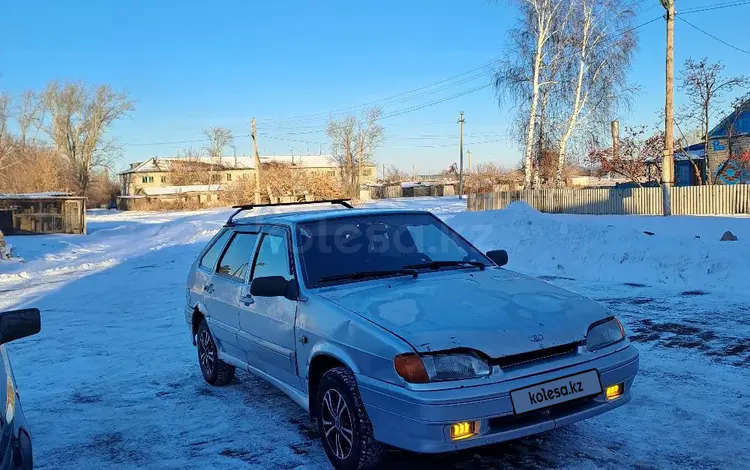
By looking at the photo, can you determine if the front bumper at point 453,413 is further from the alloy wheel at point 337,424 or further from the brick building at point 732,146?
the brick building at point 732,146

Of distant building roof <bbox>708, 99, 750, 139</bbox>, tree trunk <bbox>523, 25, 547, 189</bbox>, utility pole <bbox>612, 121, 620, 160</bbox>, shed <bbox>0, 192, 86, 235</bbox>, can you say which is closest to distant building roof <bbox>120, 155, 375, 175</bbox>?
shed <bbox>0, 192, 86, 235</bbox>

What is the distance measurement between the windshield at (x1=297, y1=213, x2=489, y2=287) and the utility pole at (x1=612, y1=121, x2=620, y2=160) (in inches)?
1280

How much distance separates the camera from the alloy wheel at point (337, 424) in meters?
3.48

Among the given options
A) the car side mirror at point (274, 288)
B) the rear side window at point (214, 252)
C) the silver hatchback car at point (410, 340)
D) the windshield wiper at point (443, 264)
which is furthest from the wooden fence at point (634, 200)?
the car side mirror at point (274, 288)

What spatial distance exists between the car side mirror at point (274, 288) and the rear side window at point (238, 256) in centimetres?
94

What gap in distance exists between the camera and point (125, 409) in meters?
5.08

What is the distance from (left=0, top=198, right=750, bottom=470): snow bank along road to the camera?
151 inches

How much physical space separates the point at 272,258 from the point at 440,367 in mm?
1911

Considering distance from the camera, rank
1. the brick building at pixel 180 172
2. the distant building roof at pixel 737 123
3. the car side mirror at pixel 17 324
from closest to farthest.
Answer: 1. the car side mirror at pixel 17 324
2. the distant building roof at pixel 737 123
3. the brick building at pixel 180 172

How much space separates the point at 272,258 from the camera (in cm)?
462

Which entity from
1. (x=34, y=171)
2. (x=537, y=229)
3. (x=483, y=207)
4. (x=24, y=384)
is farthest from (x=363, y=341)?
(x=34, y=171)

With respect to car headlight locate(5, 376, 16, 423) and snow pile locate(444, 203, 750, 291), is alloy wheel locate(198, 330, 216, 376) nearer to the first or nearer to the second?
car headlight locate(5, 376, 16, 423)

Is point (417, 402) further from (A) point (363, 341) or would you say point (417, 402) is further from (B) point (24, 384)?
(B) point (24, 384)

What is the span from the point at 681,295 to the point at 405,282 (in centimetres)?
688
